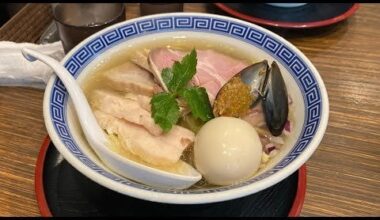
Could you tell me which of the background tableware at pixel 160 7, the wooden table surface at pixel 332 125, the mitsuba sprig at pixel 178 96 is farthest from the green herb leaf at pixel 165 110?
the background tableware at pixel 160 7

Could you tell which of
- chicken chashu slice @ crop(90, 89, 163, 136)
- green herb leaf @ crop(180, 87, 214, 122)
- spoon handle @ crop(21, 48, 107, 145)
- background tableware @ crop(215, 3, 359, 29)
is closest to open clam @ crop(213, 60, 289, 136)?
green herb leaf @ crop(180, 87, 214, 122)

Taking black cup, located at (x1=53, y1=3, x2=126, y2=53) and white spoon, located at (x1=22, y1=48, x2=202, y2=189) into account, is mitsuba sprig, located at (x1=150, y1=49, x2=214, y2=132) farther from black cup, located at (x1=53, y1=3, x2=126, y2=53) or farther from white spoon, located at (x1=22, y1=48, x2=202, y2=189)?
black cup, located at (x1=53, y1=3, x2=126, y2=53)

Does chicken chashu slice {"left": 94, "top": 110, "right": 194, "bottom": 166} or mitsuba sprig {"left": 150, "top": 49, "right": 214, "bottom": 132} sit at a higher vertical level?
mitsuba sprig {"left": 150, "top": 49, "right": 214, "bottom": 132}

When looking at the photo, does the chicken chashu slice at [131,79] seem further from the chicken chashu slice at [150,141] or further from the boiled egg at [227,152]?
the boiled egg at [227,152]

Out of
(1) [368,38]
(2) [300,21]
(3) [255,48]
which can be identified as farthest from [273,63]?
(1) [368,38]

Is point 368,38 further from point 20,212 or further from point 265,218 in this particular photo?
point 20,212

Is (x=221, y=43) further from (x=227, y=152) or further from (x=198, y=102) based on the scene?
(x=227, y=152)

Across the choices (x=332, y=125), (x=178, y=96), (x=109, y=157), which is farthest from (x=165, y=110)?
(x=332, y=125)
